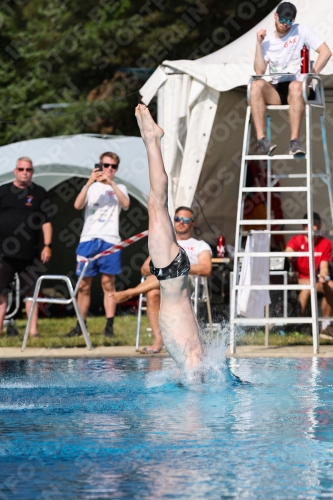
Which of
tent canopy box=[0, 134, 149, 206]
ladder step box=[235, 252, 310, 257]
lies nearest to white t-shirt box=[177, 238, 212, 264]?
ladder step box=[235, 252, 310, 257]

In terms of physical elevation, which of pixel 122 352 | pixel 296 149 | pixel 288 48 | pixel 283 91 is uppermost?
pixel 288 48

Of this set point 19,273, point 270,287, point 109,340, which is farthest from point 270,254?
point 19,273

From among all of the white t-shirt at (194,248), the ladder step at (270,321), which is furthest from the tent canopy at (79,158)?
the ladder step at (270,321)

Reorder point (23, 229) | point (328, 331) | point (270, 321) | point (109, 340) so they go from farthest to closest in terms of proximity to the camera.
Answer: point (328, 331), point (23, 229), point (109, 340), point (270, 321)

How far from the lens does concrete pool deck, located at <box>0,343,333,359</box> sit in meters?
8.39

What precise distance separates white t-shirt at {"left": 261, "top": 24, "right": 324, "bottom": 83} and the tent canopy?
10.2ft

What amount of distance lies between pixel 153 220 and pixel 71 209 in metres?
9.27

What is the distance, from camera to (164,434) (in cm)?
452

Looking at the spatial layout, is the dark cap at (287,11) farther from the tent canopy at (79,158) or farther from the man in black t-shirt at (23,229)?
the tent canopy at (79,158)

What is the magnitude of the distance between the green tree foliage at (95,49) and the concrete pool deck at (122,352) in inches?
624

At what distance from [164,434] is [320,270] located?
6.29 m

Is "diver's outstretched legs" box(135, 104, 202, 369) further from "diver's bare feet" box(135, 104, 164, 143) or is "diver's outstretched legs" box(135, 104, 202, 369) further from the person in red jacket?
the person in red jacket

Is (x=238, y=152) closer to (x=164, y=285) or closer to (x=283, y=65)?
(x=283, y=65)

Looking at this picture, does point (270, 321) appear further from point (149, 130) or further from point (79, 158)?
point (79, 158)
